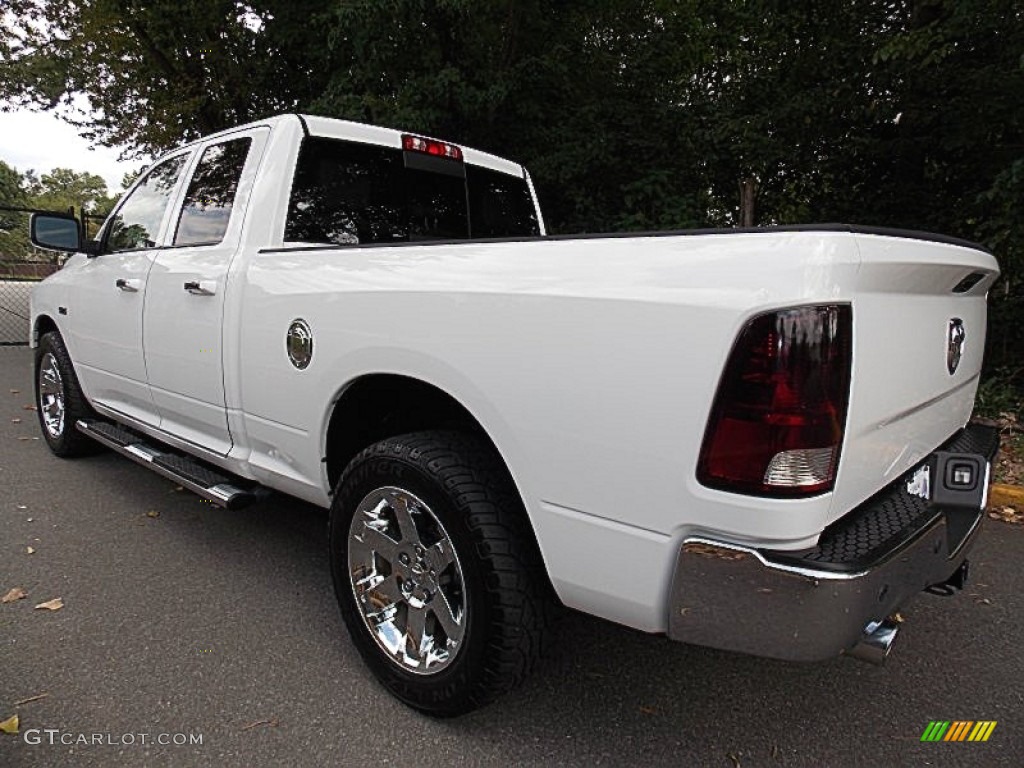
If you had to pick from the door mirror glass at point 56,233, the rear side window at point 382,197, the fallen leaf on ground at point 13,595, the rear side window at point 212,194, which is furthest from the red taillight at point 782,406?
the door mirror glass at point 56,233

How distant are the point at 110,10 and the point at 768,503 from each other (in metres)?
11.7

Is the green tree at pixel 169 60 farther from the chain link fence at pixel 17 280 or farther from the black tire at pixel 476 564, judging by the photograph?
the black tire at pixel 476 564

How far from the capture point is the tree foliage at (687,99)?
6.72 m

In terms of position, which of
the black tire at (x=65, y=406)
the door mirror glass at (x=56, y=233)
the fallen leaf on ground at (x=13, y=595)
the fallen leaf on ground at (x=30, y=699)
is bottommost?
the fallen leaf on ground at (x=13, y=595)

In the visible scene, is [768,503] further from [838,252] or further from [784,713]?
[784,713]

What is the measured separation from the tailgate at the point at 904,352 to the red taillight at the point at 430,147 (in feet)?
6.95

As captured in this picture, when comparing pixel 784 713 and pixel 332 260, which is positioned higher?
pixel 332 260

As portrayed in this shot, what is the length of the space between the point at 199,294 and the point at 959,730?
3.15 m

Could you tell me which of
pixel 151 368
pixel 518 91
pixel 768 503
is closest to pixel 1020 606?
pixel 768 503

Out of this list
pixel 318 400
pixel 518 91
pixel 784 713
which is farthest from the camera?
pixel 518 91

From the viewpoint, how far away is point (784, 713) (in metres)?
2.14

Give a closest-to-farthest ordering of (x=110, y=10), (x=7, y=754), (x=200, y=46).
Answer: (x=7, y=754), (x=110, y=10), (x=200, y=46)

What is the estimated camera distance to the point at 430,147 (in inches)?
122

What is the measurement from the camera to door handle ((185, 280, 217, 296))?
2.73 m
